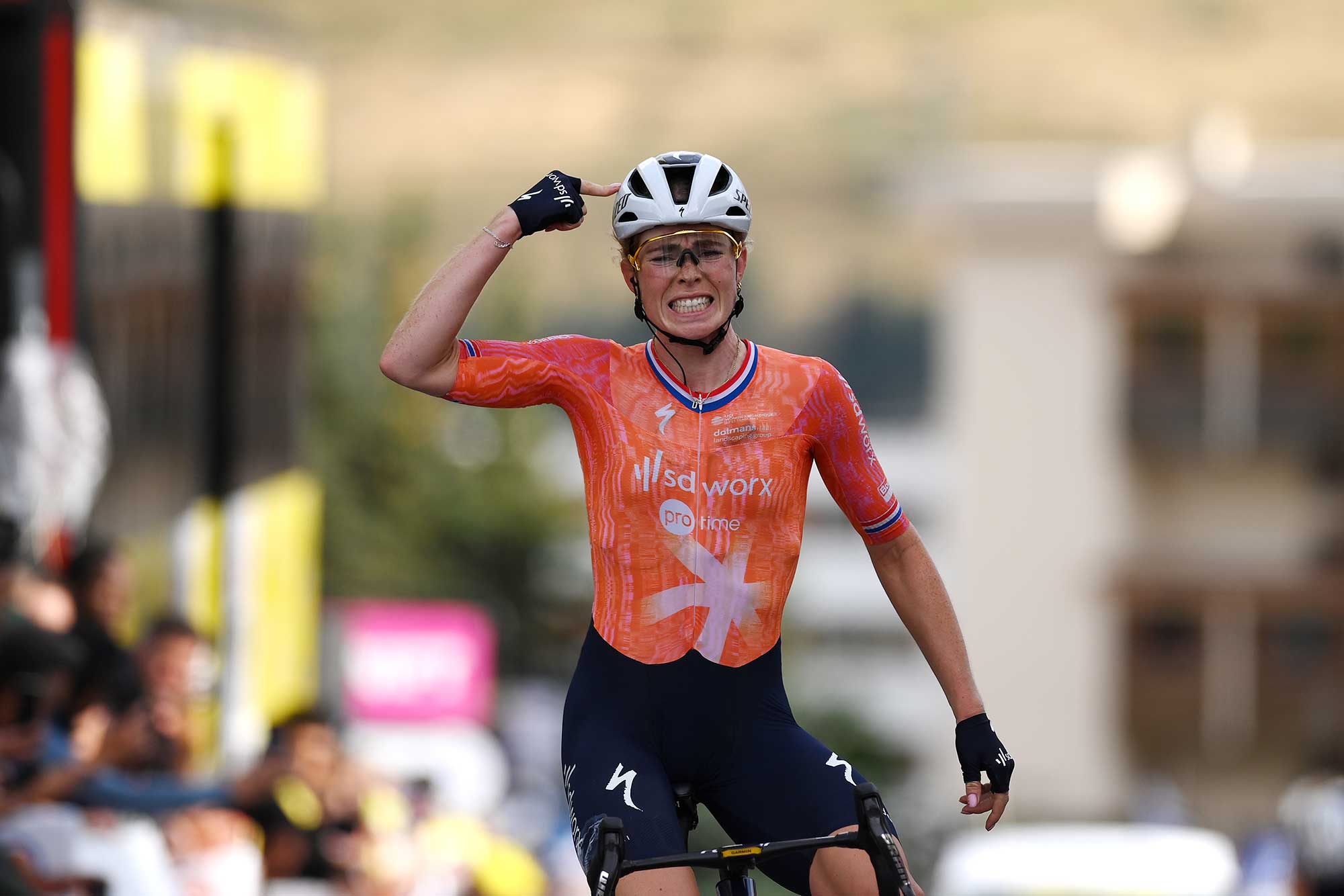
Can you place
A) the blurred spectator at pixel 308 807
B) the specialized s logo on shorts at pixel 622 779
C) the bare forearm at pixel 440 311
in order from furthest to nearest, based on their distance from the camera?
the blurred spectator at pixel 308 807, the specialized s logo on shorts at pixel 622 779, the bare forearm at pixel 440 311

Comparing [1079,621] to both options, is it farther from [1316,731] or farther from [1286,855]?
[1286,855]

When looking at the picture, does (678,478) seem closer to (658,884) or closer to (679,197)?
(679,197)

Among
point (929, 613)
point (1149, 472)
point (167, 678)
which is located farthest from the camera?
point (1149, 472)

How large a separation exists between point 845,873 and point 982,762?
51 centimetres

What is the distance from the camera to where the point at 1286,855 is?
58.3ft

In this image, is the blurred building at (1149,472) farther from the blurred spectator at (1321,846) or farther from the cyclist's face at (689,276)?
the cyclist's face at (689,276)

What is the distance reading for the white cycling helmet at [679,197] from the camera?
19.4 feet

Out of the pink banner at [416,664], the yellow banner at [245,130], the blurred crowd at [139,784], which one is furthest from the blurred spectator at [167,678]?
the pink banner at [416,664]

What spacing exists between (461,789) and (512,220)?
16400 mm

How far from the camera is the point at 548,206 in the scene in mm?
5832

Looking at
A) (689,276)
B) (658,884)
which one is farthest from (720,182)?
(658,884)

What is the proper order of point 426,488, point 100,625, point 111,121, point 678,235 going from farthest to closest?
point 426,488 < point 111,121 < point 100,625 < point 678,235

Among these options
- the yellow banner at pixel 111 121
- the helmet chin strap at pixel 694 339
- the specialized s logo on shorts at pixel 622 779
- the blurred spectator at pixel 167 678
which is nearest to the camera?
the specialized s logo on shorts at pixel 622 779

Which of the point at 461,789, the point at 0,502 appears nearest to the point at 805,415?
the point at 0,502
